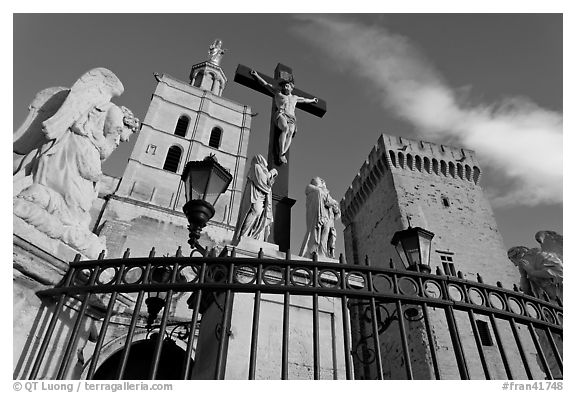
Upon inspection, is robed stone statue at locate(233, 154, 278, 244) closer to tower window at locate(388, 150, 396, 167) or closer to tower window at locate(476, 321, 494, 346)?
tower window at locate(476, 321, 494, 346)

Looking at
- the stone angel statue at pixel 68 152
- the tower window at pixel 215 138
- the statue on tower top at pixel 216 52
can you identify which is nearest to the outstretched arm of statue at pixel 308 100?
the stone angel statue at pixel 68 152

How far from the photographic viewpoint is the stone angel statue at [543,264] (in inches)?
256

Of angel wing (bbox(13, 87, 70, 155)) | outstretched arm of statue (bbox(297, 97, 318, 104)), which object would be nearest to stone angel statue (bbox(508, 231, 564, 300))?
outstretched arm of statue (bbox(297, 97, 318, 104))

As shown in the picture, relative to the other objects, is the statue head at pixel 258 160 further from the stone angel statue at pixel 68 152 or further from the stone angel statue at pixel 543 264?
the stone angel statue at pixel 543 264

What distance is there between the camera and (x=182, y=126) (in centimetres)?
2809

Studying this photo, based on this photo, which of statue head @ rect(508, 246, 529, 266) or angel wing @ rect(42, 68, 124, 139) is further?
statue head @ rect(508, 246, 529, 266)

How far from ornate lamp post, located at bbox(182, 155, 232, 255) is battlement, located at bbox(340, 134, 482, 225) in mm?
21033

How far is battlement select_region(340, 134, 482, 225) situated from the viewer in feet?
78.8

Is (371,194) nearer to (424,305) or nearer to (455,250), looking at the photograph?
(455,250)

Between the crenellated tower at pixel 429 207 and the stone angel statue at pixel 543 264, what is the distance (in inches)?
453

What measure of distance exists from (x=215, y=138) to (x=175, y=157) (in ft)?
13.1

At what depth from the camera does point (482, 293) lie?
11.2ft

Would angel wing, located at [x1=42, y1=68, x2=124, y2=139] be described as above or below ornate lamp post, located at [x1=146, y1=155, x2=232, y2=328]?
above
